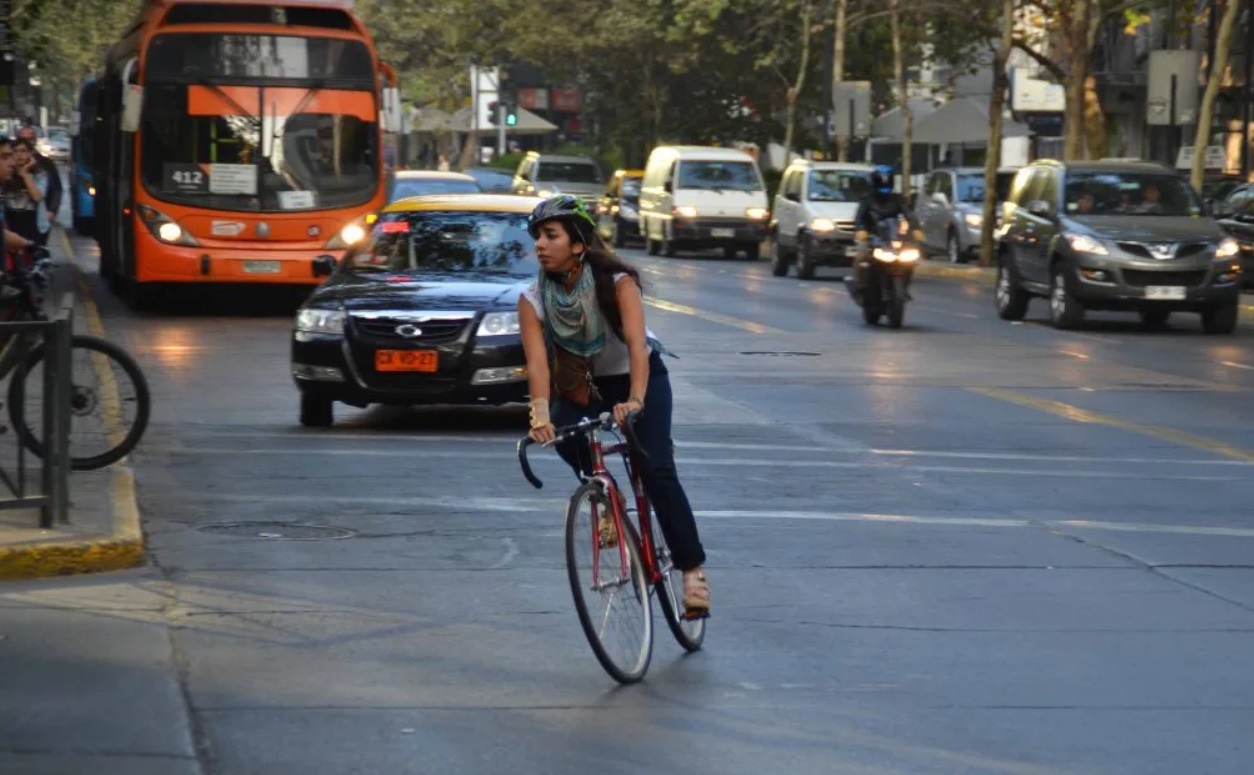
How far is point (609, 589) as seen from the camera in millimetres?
7523

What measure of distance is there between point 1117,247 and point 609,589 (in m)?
19.0

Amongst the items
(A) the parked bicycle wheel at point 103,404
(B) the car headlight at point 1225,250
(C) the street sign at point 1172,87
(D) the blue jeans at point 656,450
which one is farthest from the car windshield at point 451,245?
(C) the street sign at point 1172,87

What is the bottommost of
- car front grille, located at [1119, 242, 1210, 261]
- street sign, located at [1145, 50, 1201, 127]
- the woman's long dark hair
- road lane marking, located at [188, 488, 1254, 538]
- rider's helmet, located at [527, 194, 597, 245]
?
road lane marking, located at [188, 488, 1254, 538]

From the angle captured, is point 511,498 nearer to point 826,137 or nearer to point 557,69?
point 826,137

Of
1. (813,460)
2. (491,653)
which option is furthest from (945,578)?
A: (813,460)

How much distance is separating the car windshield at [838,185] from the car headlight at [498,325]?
2463 cm

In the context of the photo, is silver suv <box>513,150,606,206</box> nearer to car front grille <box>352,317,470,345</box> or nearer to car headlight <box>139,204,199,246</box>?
car headlight <box>139,204,199,246</box>

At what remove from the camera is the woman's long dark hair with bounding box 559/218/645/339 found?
771 cm

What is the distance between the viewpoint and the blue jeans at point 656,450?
781cm

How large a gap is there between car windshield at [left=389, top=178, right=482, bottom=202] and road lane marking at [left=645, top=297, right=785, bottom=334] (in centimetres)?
549

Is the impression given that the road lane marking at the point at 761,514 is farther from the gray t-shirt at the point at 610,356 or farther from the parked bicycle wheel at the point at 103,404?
the gray t-shirt at the point at 610,356

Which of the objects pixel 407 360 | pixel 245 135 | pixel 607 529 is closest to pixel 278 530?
pixel 607 529

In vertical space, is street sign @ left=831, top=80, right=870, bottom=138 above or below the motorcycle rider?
above

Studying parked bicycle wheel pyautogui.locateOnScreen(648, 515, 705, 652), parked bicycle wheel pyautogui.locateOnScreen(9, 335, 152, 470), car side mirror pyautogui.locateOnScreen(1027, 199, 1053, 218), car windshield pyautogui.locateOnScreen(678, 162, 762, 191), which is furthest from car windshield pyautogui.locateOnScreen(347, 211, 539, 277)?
car windshield pyautogui.locateOnScreen(678, 162, 762, 191)
